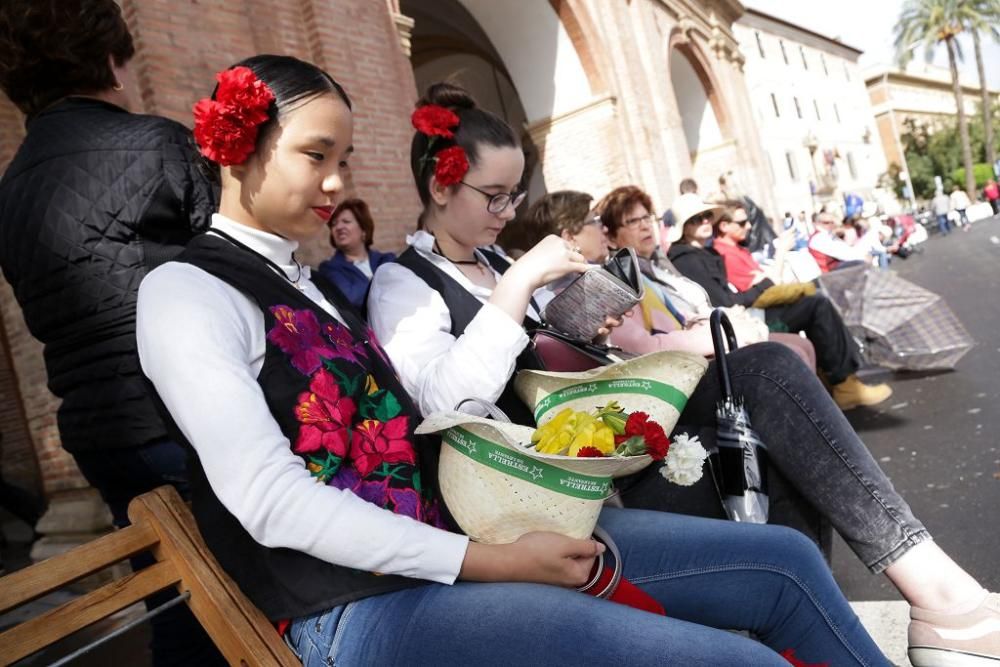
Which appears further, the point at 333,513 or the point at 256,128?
the point at 256,128

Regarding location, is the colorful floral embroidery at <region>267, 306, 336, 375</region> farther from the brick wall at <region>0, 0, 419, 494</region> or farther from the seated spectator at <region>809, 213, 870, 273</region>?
the seated spectator at <region>809, 213, 870, 273</region>

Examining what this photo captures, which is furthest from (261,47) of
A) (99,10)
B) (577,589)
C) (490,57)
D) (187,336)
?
(490,57)

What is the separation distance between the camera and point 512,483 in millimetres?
1175

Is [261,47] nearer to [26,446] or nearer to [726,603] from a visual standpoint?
[26,446]

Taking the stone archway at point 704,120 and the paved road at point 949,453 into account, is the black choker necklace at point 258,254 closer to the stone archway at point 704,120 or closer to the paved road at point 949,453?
the paved road at point 949,453

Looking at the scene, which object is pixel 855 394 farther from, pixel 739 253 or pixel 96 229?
pixel 96 229

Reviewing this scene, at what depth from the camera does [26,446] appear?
655 cm

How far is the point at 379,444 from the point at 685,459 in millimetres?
793

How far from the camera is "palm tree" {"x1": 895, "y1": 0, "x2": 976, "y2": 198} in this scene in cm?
3956

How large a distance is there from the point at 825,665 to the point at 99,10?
229 centimetres

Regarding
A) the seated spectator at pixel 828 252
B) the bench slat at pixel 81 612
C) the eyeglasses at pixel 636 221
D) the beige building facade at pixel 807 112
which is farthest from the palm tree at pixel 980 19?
the bench slat at pixel 81 612

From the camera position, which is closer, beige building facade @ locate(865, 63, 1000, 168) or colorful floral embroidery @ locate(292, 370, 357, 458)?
colorful floral embroidery @ locate(292, 370, 357, 458)

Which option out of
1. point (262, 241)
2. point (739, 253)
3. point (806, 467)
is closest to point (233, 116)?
point (262, 241)

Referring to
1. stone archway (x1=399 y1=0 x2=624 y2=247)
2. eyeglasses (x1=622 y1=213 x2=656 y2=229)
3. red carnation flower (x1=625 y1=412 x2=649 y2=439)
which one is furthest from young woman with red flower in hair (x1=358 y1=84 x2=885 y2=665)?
stone archway (x1=399 y1=0 x2=624 y2=247)
